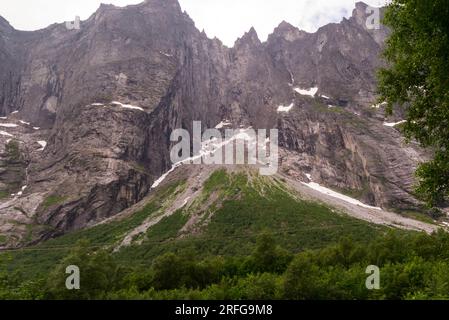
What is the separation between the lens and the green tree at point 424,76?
22078 millimetres

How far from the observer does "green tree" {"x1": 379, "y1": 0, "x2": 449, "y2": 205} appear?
22.1 m

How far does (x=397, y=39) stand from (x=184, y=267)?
1768 inches

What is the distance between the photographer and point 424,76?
2445cm

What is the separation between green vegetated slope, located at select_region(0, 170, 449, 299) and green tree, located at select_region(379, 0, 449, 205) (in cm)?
636

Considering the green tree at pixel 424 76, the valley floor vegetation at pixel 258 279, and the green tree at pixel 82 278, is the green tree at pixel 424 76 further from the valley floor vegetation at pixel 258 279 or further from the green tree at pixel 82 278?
the green tree at pixel 82 278

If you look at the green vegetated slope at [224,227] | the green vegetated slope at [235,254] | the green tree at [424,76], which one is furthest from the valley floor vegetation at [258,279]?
the green vegetated slope at [224,227]

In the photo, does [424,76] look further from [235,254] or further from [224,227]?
[224,227]

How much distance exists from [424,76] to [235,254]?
105361mm

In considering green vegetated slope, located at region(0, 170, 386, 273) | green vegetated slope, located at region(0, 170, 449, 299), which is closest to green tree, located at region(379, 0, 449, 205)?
green vegetated slope, located at region(0, 170, 449, 299)

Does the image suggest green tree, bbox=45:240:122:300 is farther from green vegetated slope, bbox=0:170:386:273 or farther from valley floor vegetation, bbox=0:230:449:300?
green vegetated slope, bbox=0:170:386:273

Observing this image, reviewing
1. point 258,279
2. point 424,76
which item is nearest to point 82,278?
point 258,279

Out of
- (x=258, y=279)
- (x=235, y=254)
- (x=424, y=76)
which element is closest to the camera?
(x=424, y=76)
